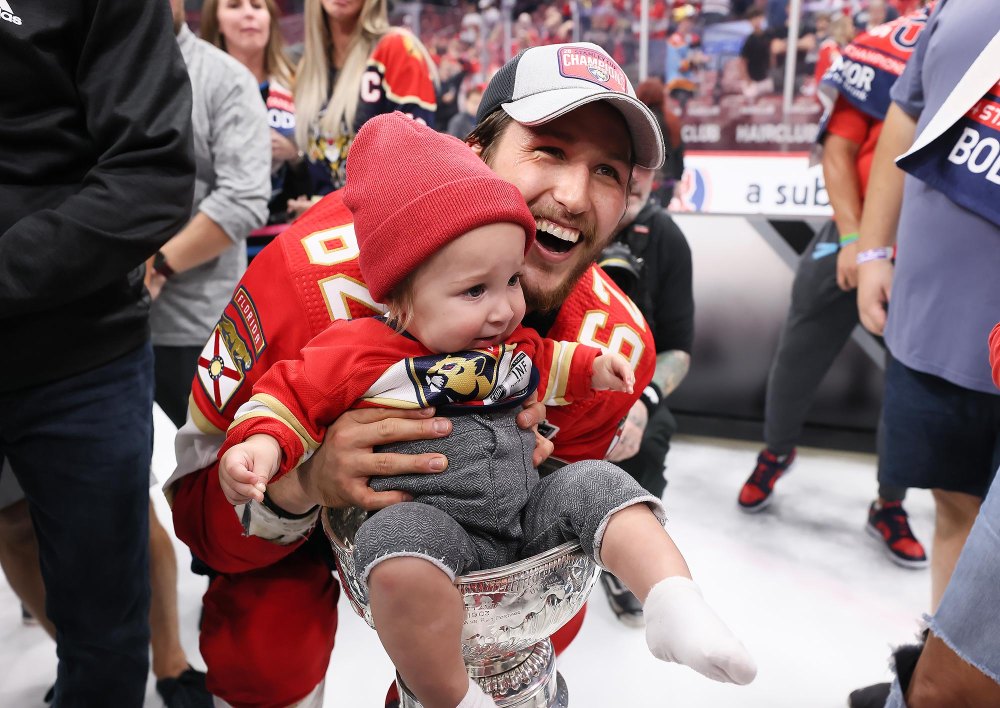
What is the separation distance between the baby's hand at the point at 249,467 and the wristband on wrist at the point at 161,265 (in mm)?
1072

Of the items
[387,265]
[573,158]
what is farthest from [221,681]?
[573,158]

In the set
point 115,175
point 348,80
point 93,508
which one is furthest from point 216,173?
point 93,508

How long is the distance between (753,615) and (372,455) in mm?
1525

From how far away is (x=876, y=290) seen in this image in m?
1.67

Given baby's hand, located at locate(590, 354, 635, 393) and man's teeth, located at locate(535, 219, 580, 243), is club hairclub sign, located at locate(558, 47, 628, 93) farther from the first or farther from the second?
baby's hand, located at locate(590, 354, 635, 393)

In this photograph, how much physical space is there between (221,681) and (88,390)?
460 millimetres

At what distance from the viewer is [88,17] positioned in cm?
111

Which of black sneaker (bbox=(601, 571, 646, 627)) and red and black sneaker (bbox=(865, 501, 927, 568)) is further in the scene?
red and black sneaker (bbox=(865, 501, 927, 568))

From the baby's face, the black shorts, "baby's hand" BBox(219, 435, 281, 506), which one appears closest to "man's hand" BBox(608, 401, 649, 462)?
the black shorts

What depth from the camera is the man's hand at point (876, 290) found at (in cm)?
166

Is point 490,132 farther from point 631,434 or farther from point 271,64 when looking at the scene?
point 271,64

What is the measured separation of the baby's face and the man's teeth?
18cm

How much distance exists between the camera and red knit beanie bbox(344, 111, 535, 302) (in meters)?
0.85

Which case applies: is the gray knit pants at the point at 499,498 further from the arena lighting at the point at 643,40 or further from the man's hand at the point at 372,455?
the arena lighting at the point at 643,40
